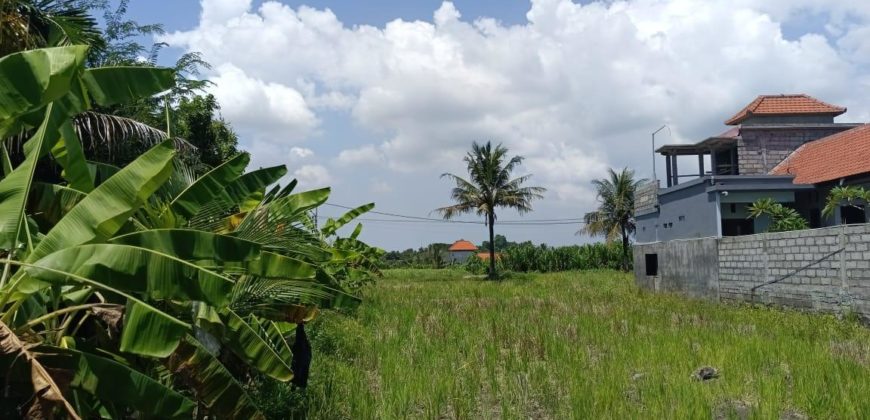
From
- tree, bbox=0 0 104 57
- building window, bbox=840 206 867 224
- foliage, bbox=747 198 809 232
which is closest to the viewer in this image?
tree, bbox=0 0 104 57

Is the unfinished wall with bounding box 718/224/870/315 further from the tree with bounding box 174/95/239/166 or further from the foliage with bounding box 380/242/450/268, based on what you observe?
the foliage with bounding box 380/242/450/268

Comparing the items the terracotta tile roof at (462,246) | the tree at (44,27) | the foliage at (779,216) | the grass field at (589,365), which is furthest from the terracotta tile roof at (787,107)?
the terracotta tile roof at (462,246)

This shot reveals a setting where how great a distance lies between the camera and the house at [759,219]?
954cm

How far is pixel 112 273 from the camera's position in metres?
2.22

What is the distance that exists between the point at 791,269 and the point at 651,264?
674 cm

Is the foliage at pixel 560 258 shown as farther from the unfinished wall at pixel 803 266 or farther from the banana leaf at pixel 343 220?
the banana leaf at pixel 343 220

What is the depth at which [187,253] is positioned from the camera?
8.07ft

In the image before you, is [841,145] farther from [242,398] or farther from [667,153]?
[242,398]

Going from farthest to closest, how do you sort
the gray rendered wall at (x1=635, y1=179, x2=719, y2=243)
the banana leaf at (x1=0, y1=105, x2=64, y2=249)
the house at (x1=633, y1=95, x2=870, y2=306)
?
the gray rendered wall at (x1=635, y1=179, x2=719, y2=243) → the house at (x1=633, y1=95, x2=870, y2=306) → the banana leaf at (x1=0, y1=105, x2=64, y2=249)

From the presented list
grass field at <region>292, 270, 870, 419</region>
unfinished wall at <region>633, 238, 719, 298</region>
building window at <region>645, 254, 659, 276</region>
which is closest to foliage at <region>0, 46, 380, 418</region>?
grass field at <region>292, 270, 870, 419</region>

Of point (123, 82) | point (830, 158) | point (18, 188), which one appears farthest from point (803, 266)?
point (18, 188)

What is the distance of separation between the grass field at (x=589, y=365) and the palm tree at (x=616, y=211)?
73.9ft

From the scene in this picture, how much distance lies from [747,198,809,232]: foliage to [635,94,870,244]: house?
3.89 feet

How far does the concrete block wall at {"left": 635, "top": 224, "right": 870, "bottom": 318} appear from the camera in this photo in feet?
27.3
